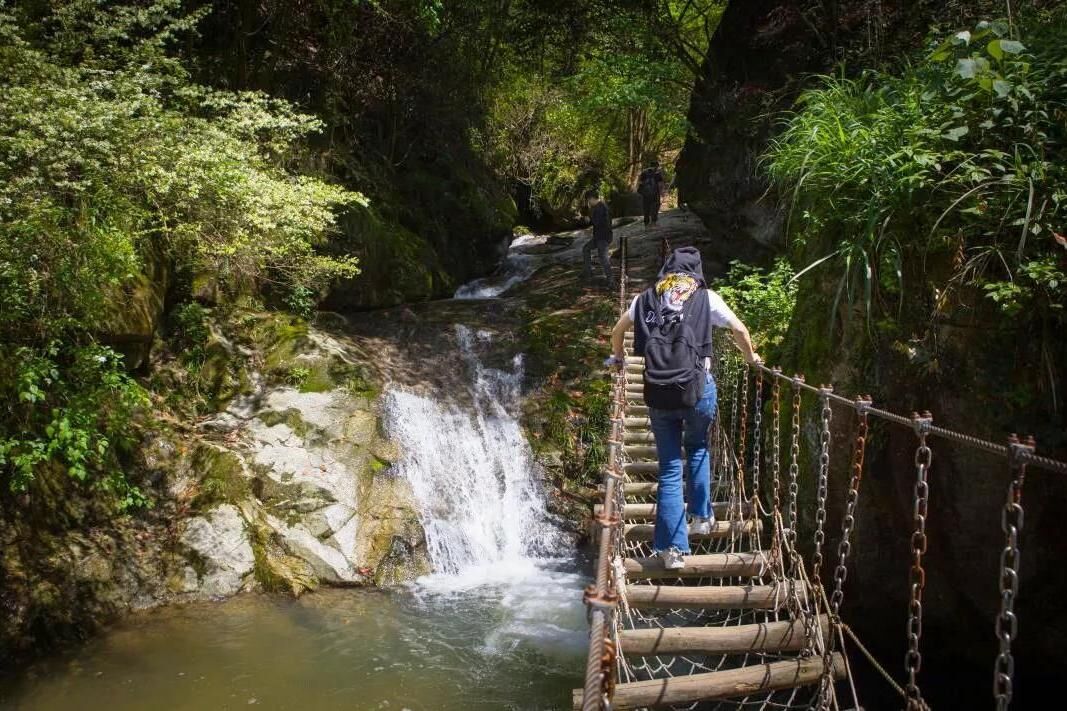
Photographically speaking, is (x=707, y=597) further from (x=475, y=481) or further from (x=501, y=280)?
(x=501, y=280)

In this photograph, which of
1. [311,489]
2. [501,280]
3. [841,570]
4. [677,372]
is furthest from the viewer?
[501,280]

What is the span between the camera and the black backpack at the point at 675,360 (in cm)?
320

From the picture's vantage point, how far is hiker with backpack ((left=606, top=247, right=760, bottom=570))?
322 cm

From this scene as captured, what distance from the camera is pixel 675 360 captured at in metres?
3.22

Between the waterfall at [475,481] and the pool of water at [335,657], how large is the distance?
631 mm

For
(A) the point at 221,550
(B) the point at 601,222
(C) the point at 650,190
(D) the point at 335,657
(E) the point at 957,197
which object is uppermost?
(C) the point at 650,190

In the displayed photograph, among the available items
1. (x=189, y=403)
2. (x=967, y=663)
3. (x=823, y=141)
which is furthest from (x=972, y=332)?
(x=189, y=403)

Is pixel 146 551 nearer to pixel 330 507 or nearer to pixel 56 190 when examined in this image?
pixel 330 507

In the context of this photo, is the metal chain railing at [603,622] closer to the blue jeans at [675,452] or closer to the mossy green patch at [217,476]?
the blue jeans at [675,452]

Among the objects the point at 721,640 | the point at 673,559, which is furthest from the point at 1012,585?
the point at 673,559

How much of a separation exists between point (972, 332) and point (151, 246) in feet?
21.6

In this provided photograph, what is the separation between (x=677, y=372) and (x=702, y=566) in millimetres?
985

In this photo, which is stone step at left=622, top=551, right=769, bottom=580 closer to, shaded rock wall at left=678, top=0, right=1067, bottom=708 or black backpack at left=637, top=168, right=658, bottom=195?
shaded rock wall at left=678, top=0, right=1067, bottom=708

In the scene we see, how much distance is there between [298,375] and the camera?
7281mm
